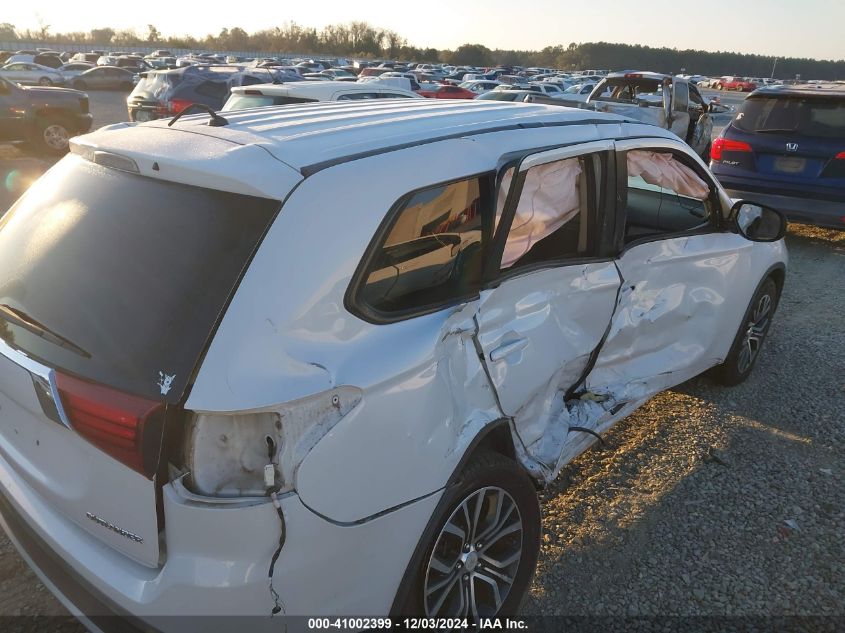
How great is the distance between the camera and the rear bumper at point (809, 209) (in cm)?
690

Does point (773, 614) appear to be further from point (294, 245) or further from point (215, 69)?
point (215, 69)

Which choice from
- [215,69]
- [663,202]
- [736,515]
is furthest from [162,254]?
[215,69]

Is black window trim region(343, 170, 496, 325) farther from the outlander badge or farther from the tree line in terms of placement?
the tree line

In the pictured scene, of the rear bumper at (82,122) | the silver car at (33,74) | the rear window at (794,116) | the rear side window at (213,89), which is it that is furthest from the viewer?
the silver car at (33,74)

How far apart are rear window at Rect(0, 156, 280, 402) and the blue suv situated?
7.15 m

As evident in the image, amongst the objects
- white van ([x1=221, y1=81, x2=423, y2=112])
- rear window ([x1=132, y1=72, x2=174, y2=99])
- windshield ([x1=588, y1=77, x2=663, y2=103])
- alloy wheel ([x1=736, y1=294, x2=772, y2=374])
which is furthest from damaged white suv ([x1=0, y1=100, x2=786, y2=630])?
windshield ([x1=588, y1=77, x2=663, y2=103])

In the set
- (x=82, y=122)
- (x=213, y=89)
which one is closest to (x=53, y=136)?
(x=82, y=122)

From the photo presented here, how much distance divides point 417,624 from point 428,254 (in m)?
1.23

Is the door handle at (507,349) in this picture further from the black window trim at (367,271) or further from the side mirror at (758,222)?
the side mirror at (758,222)

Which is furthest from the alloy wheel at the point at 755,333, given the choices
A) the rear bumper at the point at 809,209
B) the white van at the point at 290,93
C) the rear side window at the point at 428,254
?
the white van at the point at 290,93

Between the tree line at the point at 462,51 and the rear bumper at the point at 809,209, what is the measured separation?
94253 millimetres

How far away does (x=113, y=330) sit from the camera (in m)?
1.74

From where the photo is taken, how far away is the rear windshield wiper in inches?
69.4

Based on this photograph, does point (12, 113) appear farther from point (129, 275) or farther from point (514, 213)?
point (514, 213)
